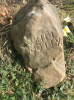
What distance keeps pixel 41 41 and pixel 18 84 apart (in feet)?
4.22

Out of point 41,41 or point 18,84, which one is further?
point 18,84

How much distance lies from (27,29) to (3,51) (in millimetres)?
1002

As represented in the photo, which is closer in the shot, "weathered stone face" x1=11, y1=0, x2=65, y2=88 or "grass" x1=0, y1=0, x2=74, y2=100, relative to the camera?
"weathered stone face" x1=11, y1=0, x2=65, y2=88

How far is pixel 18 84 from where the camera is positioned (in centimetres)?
267

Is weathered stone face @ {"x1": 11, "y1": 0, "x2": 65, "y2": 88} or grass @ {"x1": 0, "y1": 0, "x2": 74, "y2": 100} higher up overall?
weathered stone face @ {"x1": 11, "y1": 0, "x2": 65, "y2": 88}

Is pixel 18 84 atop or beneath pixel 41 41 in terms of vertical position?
beneath

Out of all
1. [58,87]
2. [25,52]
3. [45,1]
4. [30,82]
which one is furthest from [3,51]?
[58,87]

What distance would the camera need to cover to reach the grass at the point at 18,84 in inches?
99.0

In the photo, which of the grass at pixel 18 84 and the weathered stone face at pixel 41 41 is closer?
the weathered stone face at pixel 41 41

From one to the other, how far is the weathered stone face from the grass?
0.80 ft

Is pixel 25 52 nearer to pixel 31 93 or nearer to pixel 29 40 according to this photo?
pixel 29 40

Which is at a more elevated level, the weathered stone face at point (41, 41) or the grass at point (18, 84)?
the weathered stone face at point (41, 41)

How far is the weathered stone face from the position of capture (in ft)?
7.15

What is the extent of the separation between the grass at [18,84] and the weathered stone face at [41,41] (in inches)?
9.6
